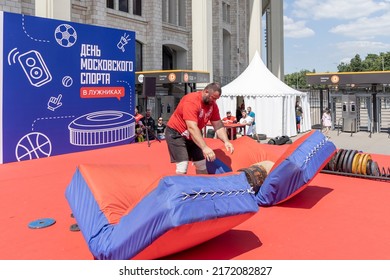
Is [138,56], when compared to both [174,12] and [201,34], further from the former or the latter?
[174,12]

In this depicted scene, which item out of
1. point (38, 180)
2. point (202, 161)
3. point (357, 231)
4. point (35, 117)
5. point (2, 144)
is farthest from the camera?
point (35, 117)

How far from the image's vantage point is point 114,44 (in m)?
13.4

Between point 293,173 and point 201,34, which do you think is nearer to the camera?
point 293,173

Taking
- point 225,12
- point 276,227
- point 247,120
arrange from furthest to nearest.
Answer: point 225,12
point 247,120
point 276,227

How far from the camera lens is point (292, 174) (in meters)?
5.71

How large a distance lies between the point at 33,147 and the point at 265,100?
11.9 m

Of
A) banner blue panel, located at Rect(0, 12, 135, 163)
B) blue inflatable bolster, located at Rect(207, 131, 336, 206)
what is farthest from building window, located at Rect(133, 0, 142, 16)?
blue inflatable bolster, located at Rect(207, 131, 336, 206)

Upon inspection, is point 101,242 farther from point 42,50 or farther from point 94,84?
point 94,84

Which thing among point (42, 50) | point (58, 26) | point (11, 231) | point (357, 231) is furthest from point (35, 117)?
point (357, 231)

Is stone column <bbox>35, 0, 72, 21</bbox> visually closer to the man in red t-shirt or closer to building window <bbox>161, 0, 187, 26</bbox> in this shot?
building window <bbox>161, 0, 187, 26</bbox>

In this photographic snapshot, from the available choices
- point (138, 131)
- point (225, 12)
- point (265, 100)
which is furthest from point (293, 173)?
point (225, 12)

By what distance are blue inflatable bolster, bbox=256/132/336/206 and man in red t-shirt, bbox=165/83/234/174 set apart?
31.5 inches

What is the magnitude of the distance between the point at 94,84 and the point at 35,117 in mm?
2456

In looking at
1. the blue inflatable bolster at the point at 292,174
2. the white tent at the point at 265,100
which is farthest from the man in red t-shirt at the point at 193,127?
the white tent at the point at 265,100
